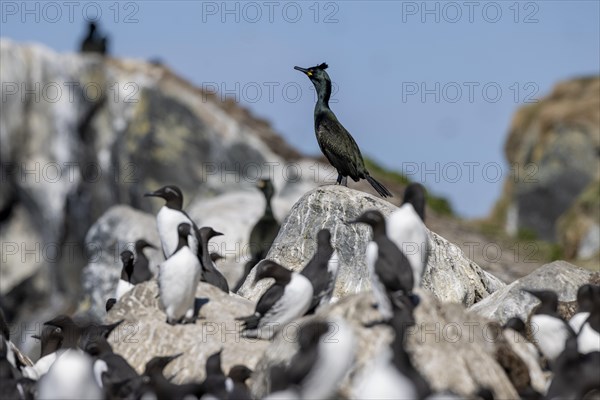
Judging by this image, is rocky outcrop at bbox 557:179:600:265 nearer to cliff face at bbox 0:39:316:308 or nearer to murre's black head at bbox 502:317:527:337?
cliff face at bbox 0:39:316:308

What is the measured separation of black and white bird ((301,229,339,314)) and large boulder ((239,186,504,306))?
104 inches

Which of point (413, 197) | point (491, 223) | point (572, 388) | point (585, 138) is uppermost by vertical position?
point (413, 197)

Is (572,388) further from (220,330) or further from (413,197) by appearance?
(220,330)

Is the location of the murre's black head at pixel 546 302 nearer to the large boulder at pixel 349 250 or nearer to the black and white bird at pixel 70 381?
the large boulder at pixel 349 250

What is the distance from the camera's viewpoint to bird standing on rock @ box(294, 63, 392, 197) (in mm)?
16750

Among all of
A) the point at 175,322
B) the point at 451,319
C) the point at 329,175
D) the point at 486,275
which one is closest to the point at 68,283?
the point at 329,175

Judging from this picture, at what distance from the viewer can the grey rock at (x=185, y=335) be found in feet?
42.5

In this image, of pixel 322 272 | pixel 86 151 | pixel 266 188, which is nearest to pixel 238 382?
pixel 322 272

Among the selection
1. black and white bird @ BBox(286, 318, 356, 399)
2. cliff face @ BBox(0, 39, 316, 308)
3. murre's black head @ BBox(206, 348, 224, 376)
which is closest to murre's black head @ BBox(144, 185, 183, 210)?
murre's black head @ BBox(206, 348, 224, 376)

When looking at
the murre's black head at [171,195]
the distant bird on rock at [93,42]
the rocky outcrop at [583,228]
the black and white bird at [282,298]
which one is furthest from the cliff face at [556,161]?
the black and white bird at [282,298]

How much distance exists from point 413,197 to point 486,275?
5.24 meters

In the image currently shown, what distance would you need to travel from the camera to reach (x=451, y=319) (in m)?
11.9

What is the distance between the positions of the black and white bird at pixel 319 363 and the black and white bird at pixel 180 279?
2335 mm

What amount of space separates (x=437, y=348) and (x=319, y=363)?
128 centimetres
